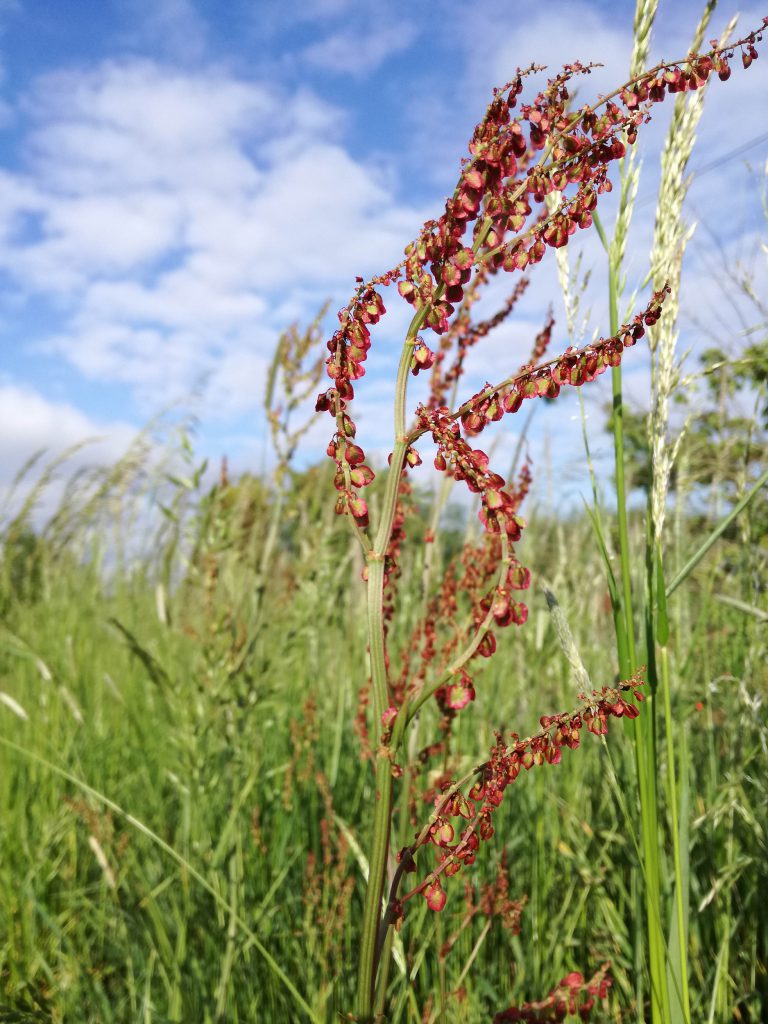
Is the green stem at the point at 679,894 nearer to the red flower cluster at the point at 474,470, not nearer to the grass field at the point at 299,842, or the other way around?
the grass field at the point at 299,842

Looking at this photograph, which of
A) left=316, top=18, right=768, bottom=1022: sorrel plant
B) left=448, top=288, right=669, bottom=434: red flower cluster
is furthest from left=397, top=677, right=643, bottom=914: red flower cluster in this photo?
left=448, top=288, right=669, bottom=434: red flower cluster

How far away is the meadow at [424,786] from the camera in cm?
106

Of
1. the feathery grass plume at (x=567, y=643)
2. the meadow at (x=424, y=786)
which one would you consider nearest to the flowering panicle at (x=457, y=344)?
the meadow at (x=424, y=786)

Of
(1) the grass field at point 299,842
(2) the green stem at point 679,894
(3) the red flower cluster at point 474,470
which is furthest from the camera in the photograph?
(1) the grass field at point 299,842

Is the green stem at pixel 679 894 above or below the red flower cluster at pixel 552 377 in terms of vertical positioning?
below

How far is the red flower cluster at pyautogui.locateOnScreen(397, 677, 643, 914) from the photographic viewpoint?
1013 millimetres

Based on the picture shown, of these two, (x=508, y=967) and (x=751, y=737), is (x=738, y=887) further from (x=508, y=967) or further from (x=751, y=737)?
(x=508, y=967)

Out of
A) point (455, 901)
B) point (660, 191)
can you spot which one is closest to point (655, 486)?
point (660, 191)

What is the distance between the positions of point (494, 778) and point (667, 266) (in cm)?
107

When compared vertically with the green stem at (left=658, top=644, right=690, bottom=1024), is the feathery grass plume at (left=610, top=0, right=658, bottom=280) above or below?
above

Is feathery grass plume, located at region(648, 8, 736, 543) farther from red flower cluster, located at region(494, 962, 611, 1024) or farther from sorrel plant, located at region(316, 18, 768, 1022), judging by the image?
red flower cluster, located at region(494, 962, 611, 1024)

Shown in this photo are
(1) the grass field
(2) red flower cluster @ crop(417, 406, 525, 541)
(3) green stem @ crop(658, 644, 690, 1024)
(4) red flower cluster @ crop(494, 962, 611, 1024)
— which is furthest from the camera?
Result: (1) the grass field

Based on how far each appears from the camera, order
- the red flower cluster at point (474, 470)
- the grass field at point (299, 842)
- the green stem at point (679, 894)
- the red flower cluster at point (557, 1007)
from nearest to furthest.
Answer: the red flower cluster at point (474, 470) → the red flower cluster at point (557, 1007) → the green stem at point (679, 894) → the grass field at point (299, 842)

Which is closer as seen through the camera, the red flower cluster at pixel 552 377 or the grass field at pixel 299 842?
the red flower cluster at pixel 552 377
